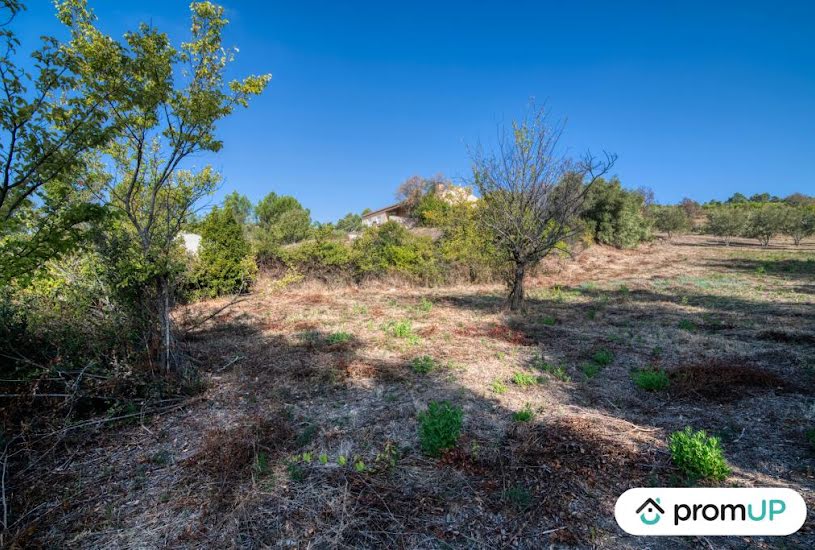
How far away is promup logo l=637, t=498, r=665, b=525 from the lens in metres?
2.74

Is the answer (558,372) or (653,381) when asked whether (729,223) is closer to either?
(653,381)

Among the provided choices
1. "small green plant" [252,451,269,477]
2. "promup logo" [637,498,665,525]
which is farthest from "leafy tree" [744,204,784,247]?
"small green plant" [252,451,269,477]

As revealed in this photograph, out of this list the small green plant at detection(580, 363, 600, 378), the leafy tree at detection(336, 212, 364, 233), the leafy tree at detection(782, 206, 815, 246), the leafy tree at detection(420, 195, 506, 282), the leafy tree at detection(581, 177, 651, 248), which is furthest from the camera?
the leafy tree at detection(336, 212, 364, 233)

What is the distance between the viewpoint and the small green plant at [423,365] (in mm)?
5816

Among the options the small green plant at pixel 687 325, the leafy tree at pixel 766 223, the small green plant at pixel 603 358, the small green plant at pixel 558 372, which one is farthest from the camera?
the leafy tree at pixel 766 223

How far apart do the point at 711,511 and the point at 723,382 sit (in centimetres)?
286

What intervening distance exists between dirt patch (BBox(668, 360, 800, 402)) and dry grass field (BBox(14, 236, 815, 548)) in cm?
3

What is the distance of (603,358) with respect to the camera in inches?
241

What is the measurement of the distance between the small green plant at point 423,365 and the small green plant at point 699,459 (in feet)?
10.8

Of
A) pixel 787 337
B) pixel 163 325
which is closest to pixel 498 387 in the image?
pixel 163 325

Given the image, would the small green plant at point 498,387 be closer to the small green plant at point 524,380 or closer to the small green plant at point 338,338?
the small green plant at point 524,380

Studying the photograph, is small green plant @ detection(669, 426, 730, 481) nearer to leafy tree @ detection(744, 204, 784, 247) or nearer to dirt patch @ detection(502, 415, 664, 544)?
dirt patch @ detection(502, 415, 664, 544)

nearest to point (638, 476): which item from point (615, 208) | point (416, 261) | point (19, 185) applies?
point (19, 185)

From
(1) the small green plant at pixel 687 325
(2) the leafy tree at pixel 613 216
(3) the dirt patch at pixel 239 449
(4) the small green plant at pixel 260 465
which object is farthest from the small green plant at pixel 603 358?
(2) the leafy tree at pixel 613 216
